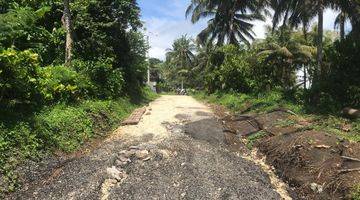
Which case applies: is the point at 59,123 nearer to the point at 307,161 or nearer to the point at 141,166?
the point at 141,166

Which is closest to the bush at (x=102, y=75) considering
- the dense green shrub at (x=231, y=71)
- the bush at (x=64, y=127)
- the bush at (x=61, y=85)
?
the bush at (x=61, y=85)

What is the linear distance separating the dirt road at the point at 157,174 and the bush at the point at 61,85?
2354 millimetres

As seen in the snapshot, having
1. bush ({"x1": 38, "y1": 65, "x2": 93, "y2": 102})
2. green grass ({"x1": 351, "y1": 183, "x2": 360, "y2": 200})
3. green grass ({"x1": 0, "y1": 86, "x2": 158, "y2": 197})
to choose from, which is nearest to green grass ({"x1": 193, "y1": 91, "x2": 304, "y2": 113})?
green grass ({"x1": 0, "y1": 86, "x2": 158, "y2": 197})

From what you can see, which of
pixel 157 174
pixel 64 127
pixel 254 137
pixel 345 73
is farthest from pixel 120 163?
pixel 345 73

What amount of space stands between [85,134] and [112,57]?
763 cm

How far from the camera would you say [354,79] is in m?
16.3

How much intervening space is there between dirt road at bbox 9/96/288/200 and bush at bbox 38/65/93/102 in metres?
2.35

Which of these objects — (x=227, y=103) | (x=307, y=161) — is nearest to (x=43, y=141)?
(x=307, y=161)

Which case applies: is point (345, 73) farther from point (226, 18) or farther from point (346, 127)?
point (226, 18)

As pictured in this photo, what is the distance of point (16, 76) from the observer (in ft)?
35.6

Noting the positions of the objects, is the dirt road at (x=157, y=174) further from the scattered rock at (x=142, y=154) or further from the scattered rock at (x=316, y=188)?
the scattered rock at (x=316, y=188)

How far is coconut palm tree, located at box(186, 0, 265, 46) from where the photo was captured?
35312 millimetres

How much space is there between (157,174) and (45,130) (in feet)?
10.7

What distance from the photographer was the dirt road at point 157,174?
8.85 m
